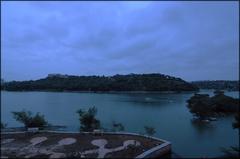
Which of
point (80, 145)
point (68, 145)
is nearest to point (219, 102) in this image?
point (80, 145)

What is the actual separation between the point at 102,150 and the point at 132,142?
1685 mm

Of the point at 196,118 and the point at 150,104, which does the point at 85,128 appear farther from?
the point at 150,104

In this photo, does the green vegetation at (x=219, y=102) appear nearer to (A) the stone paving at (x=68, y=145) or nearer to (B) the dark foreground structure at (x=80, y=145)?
(B) the dark foreground structure at (x=80, y=145)

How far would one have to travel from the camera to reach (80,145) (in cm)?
1178

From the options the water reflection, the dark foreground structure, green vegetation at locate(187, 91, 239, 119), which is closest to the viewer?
the dark foreground structure

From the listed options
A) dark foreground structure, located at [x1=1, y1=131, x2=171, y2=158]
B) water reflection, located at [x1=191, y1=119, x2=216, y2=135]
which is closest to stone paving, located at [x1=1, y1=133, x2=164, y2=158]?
dark foreground structure, located at [x1=1, y1=131, x2=171, y2=158]

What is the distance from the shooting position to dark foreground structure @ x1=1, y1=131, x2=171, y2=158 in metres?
10.4

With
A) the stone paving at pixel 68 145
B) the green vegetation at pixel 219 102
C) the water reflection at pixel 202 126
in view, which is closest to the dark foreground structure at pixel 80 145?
the stone paving at pixel 68 145

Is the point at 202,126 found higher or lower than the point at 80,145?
lower

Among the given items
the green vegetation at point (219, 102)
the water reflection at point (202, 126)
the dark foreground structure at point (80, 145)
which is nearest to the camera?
the dark foreground structure at point (80, 145)

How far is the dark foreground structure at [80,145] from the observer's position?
10359 mm

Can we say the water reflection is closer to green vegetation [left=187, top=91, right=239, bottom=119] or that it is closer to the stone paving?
green vegetation [left=187, top=91, right=239, bottom=119]

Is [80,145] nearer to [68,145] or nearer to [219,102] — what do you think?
[68,145]

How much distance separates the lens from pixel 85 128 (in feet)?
53.8
